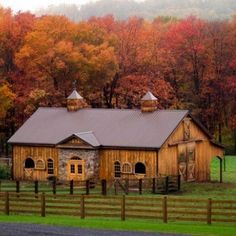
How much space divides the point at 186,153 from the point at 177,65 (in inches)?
1195

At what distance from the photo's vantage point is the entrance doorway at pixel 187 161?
4845 centimetres

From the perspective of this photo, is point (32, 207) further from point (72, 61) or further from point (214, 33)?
point (214, 33)

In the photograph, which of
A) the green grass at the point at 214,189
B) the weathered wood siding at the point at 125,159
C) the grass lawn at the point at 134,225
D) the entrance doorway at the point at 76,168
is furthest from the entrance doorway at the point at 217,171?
the grass lawn at the point at 134,225

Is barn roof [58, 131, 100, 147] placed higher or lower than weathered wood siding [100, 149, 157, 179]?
higher

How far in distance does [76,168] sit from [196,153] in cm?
874

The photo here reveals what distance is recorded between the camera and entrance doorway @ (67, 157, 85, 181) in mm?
47250

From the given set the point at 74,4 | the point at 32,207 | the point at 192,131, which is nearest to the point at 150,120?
the point at 192,131

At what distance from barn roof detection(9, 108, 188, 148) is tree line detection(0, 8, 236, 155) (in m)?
13.0

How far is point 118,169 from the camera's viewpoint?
4712cm

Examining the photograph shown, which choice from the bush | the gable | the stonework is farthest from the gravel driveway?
the bush

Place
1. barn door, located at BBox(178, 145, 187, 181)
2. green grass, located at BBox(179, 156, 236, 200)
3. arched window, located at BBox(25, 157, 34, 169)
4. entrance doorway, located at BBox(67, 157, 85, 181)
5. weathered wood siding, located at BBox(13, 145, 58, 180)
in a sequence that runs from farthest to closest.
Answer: arched window, located at BBox(25, 157, 34, 169) < weathered wood siding, located at BBox(13, 145, 58, 180) < barn door, located at BBox(178, 145, 187, 181) < entrance doorway, located at BBox(67, 157, 85, 181) < green grass, located at BBox(179, 156, 236, 200)

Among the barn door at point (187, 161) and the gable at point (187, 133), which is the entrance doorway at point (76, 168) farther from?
the barn door at point (187, 161)

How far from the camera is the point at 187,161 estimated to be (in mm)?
49312

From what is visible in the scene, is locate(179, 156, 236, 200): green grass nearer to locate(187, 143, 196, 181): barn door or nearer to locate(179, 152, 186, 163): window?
locate(187, 143, 196, 181): barn door
